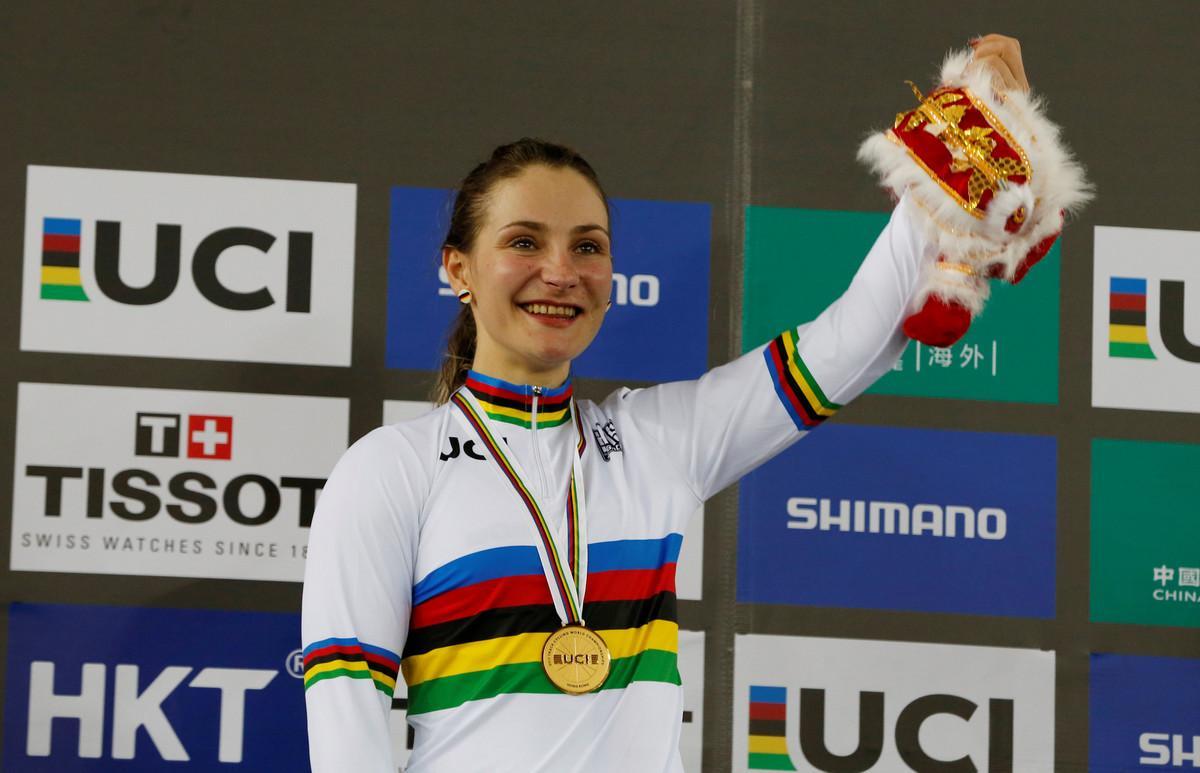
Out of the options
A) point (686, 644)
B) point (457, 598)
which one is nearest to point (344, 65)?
point (686, 644)

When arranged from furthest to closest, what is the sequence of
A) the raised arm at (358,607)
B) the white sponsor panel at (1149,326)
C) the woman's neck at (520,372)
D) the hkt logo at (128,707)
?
the white sponsor panel at (1149,326)
the hkt logo at (128,707)
the woman's neck at (520,372)
the raised arm at (358,607)

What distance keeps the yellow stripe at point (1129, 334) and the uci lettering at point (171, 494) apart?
160 centimetres

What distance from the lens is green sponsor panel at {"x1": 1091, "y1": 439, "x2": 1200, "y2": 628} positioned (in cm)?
248

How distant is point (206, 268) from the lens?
2.47m

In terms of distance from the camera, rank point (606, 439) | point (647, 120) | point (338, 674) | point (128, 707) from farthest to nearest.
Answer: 1. point (647, 120)
2. point (128, 707)
3. point (606, 439)
4. point (338, 674)

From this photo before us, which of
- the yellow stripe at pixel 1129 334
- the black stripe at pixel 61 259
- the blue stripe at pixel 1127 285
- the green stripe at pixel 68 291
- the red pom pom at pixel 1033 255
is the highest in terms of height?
the blue stripe at pixel 1127 285

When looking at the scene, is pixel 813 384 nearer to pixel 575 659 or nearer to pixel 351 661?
pixel 575 659

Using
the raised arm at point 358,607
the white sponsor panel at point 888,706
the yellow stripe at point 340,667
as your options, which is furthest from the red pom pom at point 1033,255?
the white sponsor panel at point 888,706

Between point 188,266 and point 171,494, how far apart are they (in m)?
0.44

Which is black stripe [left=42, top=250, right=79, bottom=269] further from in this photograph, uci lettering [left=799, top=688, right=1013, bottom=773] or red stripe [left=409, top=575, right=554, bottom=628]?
uci lettering [left=799, top=688, right=1013, bottom=773]

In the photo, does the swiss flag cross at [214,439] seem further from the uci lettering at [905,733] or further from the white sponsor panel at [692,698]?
the uci lettering at [905,733]

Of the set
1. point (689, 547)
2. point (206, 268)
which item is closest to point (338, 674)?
point (689, 547)

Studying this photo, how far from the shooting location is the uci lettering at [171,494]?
7.94 feet

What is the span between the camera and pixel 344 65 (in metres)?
2.52
